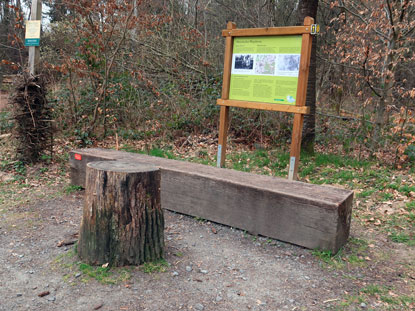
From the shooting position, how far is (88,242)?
3297 mm

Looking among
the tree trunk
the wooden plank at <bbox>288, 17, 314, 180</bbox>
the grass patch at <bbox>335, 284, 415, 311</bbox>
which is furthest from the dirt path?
the tree trunk

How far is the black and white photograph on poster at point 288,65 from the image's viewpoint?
5.18m

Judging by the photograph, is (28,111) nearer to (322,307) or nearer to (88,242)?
(88,242)

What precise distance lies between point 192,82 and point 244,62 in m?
4.61

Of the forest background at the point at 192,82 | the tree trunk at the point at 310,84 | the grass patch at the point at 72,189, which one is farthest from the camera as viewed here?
the tree trunk at the point at 310,84

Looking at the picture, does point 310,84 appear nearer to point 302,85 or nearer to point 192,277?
point 302,85

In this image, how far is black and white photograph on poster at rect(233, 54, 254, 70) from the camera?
18.6ft

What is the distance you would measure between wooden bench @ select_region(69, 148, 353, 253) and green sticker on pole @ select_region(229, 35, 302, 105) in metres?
1.42

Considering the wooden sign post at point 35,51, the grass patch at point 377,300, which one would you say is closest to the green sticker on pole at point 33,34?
the wooden sign post at point 35,51

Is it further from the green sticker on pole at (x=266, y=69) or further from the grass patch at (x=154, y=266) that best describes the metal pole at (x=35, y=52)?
the grass patch at (x=154, y=266)

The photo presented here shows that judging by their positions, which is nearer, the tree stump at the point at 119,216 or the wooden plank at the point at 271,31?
the tree stump at the point at 119,216

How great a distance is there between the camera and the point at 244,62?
5.77 m

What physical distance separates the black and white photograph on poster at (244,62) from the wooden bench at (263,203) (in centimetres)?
183

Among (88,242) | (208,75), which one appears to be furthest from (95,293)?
(208,75)
